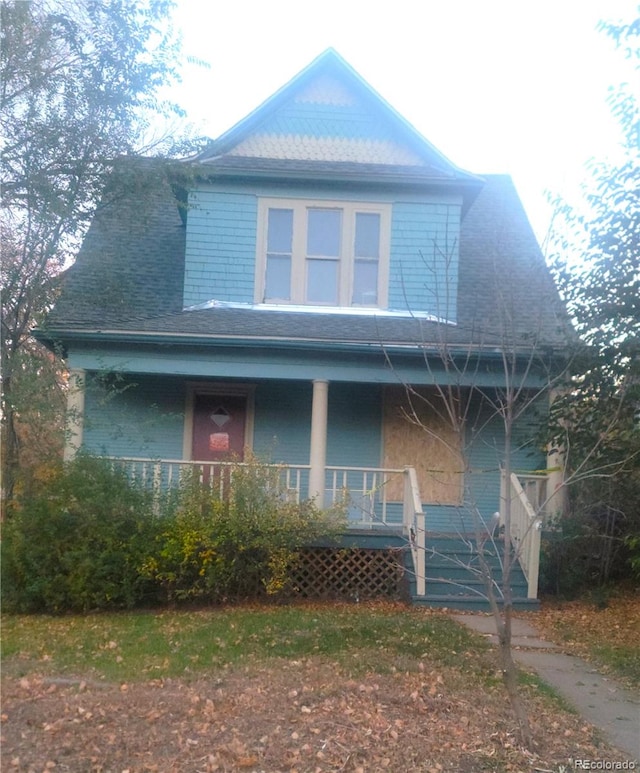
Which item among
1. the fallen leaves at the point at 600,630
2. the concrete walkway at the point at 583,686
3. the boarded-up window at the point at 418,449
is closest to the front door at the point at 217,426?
the boarded-up window at the point at 418,449

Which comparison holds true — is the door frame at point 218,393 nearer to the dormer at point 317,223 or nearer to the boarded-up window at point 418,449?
the dormer at point 317,223

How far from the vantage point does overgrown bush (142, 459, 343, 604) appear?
32.9 feet

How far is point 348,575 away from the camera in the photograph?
450 inches

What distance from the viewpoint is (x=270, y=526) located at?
10.2 meters

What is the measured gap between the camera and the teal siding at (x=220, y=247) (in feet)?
43.1

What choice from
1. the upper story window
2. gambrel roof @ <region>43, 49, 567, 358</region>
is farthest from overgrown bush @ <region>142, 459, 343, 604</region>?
the upper story window

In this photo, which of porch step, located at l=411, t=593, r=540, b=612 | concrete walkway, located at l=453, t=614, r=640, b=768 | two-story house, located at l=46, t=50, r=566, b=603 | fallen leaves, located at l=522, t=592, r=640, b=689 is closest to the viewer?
concrete walkway, located at l=453, t=614, r=640, b=768

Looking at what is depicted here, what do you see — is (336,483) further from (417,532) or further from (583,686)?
(583,686)

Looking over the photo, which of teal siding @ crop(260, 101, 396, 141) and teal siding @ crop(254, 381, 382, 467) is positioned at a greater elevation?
teal siding @ crop(260, 101, 396, 141)

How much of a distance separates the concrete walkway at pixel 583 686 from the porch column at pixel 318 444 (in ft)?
9.00

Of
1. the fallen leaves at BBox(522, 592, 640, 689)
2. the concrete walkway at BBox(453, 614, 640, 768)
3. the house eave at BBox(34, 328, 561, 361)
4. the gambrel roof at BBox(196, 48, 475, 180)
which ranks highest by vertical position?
the gambrel roof at BBox(196, 48, 475, 180)

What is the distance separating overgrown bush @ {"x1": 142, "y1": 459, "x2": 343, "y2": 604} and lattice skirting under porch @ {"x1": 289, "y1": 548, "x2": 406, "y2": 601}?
2.33ft

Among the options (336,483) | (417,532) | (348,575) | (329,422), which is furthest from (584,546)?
(329,422)

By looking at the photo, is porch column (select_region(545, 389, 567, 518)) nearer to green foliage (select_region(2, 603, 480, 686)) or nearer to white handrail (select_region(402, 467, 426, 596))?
white handrail (select_region(402, 467, 426, 596))
